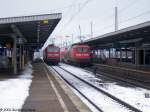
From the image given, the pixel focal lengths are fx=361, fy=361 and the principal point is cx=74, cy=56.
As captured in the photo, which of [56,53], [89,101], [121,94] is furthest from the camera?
[56,53]

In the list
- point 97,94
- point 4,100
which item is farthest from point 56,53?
point 4,100

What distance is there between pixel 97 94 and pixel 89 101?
103 inches

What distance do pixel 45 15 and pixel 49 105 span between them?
1278 cm

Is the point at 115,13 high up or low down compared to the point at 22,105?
up

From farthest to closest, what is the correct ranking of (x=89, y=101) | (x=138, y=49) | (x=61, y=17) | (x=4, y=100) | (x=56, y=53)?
1. (x=56, y=53)
2. (x=138, y=49)
3. (x=61, y=17)
4. (x=89, y=101)
5. (x=4, y=100)

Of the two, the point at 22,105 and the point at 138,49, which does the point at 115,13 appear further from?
the point at 22,105

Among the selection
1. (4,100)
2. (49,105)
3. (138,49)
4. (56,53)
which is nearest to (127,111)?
(49,105)

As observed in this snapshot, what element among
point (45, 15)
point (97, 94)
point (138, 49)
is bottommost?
point (97, 94)

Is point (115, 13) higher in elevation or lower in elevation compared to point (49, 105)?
higher

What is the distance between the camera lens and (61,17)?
78.8 feet

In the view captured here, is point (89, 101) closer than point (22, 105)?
No

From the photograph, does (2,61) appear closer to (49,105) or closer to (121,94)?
(121,94)

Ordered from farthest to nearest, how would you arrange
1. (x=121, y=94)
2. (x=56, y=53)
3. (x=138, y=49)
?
(x=56, y=53) < (x=138, y=49) < (x=121, y=94)

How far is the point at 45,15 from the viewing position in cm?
2406
